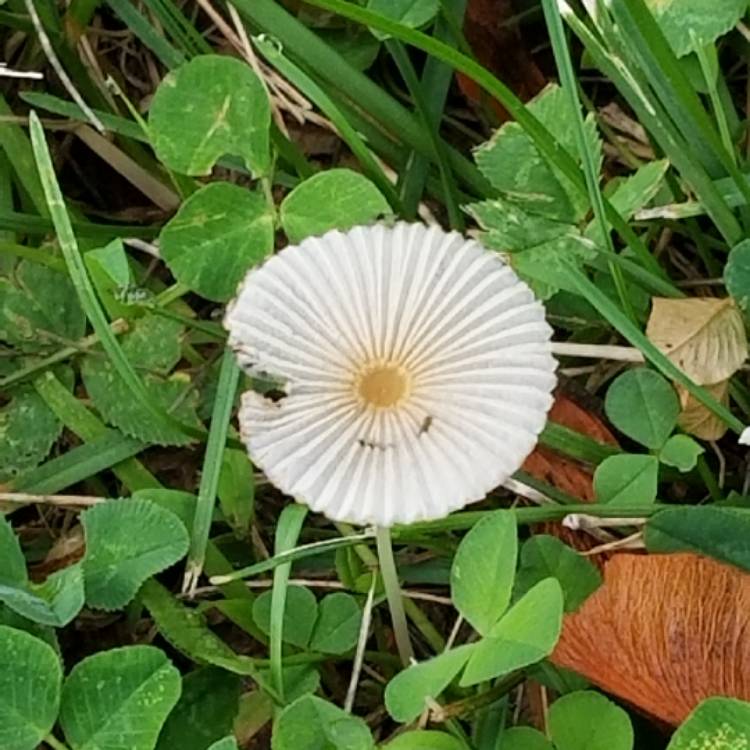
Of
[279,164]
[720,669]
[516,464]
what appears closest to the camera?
[516,464]

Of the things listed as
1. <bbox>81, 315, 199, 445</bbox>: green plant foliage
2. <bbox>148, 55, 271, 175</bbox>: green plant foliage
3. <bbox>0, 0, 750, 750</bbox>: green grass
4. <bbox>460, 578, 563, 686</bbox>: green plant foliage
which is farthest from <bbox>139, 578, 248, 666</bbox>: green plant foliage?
<bbox>148, 55, 271, 175</bbox>: green plant foliage

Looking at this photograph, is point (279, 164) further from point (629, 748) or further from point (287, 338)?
point (629, 748)

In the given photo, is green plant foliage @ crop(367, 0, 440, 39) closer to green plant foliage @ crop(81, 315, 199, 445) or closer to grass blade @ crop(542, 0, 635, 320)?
grass blade @ crop(542, 0, 635, 320)

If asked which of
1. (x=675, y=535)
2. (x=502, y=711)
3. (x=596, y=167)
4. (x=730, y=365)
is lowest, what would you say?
(x=502, y=711)

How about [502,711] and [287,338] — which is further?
[502,711]

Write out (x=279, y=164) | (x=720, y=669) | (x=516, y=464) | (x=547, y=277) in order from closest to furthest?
(x=516, y=464), (x=720, y=669), (x=547, y=277), (x=279, y=164)

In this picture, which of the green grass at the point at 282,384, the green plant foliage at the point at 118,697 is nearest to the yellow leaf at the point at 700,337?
the green grass at the point at 282,384

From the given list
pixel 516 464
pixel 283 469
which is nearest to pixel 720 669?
pixel 516 464

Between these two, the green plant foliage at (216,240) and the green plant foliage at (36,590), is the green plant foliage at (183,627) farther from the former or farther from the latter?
the green plant foliage at (216,240)

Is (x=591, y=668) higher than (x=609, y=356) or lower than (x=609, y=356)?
lower
